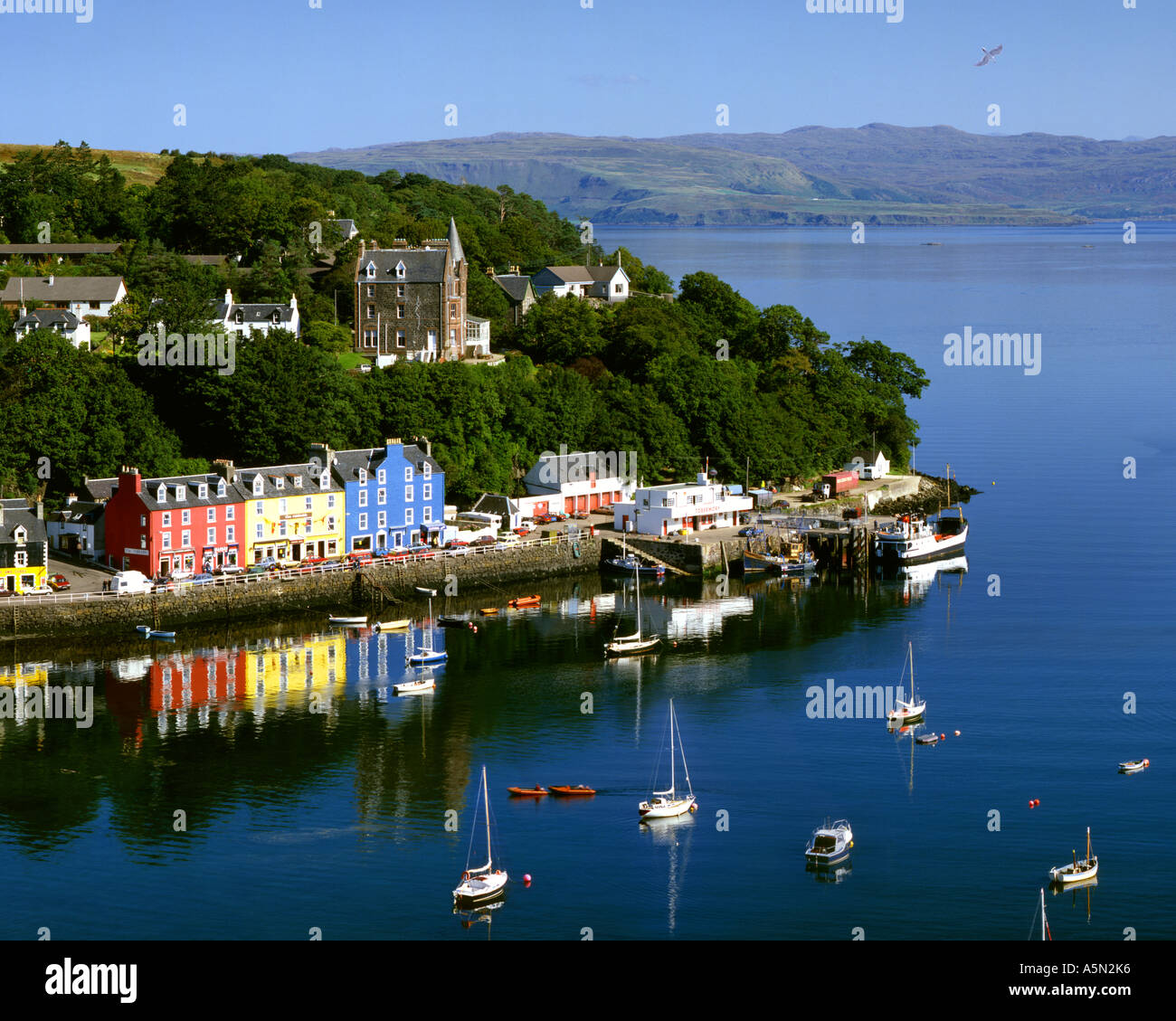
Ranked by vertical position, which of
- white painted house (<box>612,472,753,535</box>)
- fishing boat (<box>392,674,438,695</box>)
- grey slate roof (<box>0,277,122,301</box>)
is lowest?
fishing boat (<box>392,674,438,695</box>)

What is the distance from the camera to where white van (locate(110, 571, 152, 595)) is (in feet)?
167

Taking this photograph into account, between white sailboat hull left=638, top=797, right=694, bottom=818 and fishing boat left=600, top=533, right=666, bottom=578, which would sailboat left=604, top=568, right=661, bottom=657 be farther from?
white sailboat hull left=638, top=797, right=694, bottom=818

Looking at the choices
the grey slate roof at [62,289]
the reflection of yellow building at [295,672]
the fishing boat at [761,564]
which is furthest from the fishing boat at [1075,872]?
the grey slate roof at [62,289]

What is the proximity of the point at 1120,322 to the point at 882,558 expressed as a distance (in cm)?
9205

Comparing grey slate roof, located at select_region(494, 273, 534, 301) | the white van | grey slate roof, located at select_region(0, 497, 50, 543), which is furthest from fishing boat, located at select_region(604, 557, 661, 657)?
grey slate roof, located at select_region(494, 273, 534, 301)

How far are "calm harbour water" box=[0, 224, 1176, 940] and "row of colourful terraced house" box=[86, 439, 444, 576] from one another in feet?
15.2

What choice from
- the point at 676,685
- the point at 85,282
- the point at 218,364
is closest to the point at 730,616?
the point at 676,685

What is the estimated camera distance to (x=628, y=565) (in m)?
61.0

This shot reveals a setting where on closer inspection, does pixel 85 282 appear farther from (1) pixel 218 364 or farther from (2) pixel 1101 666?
(2) pixel 1101 666

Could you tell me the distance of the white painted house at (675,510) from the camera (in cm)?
6303

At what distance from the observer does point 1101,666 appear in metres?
48.3

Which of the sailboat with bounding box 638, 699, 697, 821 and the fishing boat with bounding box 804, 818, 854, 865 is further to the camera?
the sailboat with bounding box 638, 699, 697, 821

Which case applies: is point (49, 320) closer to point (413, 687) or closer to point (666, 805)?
point (413, 687)
